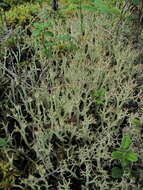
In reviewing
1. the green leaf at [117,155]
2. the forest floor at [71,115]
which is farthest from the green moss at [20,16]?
the green leaf at [117,155]

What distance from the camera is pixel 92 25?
2.14 metres

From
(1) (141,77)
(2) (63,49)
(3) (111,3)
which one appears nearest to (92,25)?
(2) (63,49)

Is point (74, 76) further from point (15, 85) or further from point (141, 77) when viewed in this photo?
point (141, 77)

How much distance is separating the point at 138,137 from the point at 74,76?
57cm

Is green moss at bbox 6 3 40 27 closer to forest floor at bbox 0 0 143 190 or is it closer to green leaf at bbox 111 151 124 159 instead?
forest floor at bbox 0 0 143 190

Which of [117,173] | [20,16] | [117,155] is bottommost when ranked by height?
[117,173]

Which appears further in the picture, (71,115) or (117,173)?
(71,115)

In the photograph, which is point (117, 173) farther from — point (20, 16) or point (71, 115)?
point (20, 16)

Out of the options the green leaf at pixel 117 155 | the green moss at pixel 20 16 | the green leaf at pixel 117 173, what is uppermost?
the green moss at pixel 20 16

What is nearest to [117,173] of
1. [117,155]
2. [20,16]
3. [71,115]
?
[117,155]

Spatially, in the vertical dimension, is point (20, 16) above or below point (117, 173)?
above

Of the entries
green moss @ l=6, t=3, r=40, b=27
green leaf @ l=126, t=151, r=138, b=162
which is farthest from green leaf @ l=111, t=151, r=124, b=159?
green moss @ l=6, t=3, r=40, b=27

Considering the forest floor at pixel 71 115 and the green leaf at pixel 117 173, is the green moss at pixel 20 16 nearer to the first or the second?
the forest floor at pixel 71 115

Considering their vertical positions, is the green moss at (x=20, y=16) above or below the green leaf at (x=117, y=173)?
above
